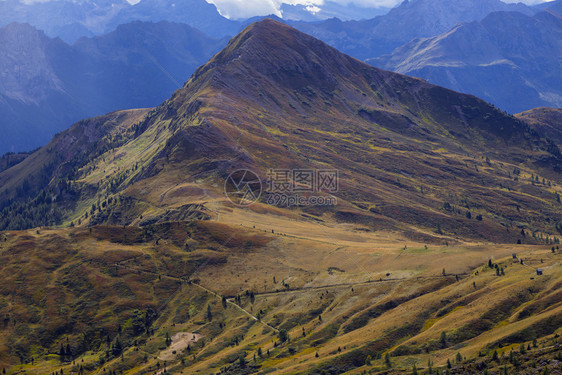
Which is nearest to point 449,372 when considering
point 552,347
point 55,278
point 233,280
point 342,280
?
point 552,347

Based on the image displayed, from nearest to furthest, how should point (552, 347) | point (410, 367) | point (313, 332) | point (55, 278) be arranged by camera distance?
1. point (552, 347)
2. point (410, 367)
3. point (313, 332)
4. point (55, 278)

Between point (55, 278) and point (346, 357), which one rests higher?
point (55, 278)

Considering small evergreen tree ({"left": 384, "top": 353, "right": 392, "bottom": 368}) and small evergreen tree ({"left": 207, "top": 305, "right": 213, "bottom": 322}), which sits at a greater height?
small evergreen tree ({"left": 207, "top": 305, "right": 213, "bottom": 322})

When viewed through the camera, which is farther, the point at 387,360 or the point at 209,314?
the point at 209,314

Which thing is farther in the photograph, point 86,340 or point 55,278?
point 55,278

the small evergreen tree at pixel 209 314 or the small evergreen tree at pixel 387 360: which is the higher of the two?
the small evergreen tree at pixel 209 314

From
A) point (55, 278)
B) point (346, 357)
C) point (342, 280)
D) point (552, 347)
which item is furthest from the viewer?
point (55, 278)

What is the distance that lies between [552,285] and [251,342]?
8469 centimetres

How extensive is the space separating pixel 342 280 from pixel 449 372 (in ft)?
254

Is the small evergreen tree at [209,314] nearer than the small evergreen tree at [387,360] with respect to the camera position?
No

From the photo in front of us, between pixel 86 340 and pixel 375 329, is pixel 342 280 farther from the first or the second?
pixel 86 340

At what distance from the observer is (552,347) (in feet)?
348

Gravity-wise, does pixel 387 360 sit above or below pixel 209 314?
Result: below

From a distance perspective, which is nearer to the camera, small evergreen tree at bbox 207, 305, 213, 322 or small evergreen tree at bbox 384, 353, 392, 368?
small evergreen tree at bbox 384, 353, 392, 368
